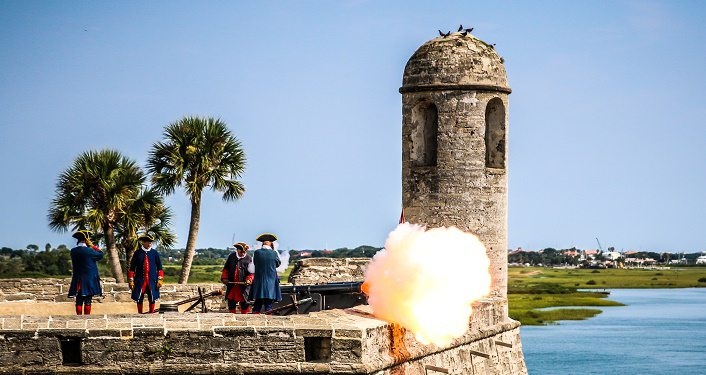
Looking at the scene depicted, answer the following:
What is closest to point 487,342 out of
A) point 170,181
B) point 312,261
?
point 312,261

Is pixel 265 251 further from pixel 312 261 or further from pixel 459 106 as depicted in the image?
pixel 312 261

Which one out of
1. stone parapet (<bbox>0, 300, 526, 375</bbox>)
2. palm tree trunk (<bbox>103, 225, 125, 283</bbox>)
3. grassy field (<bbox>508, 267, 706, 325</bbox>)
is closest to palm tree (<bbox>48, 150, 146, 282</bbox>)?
palm tree trunk (<bbox>103, 225, 125, 283</bbox>)

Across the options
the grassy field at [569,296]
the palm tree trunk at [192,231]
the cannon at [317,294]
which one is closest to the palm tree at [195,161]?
the palm tree trunk at [192,231]

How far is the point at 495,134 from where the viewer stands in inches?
977

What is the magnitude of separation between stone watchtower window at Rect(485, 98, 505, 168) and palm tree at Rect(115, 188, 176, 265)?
30.4 ft

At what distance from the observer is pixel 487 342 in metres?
21.2

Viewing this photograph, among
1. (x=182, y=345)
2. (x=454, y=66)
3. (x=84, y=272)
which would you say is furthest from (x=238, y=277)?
(x=454, y=66)

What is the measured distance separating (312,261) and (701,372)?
89.4 feet

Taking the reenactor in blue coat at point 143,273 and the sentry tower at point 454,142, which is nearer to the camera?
the reenactor in blue coat at point 143,273

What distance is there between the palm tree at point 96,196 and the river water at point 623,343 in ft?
71.4

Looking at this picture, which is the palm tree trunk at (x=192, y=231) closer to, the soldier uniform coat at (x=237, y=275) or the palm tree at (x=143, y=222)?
the palm tree at (x=143, y=222)

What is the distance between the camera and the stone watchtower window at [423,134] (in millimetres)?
24125

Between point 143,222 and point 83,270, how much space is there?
13224mm

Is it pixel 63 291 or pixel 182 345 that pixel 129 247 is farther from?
pixel 182 345
